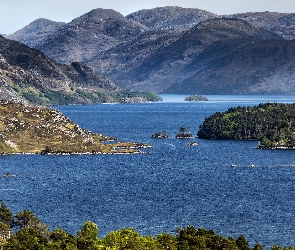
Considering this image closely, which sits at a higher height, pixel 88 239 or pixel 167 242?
pixel 88 239

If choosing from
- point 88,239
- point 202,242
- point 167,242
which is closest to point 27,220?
point 88,239

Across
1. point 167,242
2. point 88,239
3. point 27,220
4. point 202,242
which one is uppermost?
point 88,239

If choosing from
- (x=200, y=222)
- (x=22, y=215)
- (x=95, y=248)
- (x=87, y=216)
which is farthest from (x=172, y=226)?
(x=95, y=248)

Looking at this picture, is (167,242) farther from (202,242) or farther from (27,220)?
(27,220)

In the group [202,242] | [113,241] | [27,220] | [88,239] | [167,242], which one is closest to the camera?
[88,239]

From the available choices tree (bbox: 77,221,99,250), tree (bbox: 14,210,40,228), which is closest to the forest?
tree (bbox: 77,221,99,250)

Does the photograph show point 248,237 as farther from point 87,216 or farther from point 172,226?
point 87,216

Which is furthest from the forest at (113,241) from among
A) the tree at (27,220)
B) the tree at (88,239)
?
the tree at (27,220)

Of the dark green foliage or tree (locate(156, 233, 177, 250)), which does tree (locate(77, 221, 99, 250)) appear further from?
the dark green foliage

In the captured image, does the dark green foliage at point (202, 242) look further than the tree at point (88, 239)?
Yes

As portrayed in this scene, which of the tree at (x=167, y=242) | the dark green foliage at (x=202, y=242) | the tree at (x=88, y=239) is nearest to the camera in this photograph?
the tree at (x=88, y=239)

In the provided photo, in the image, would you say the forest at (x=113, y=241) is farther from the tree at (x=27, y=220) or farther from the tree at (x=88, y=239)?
the tree at (x=27, y=220)

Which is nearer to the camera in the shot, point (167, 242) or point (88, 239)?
point (88, 239)

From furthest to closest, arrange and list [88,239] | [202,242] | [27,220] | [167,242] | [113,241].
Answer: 1. [27,220]
2. [167,242]
3. [202,242]
4. [113,241]
5. [88,239]
